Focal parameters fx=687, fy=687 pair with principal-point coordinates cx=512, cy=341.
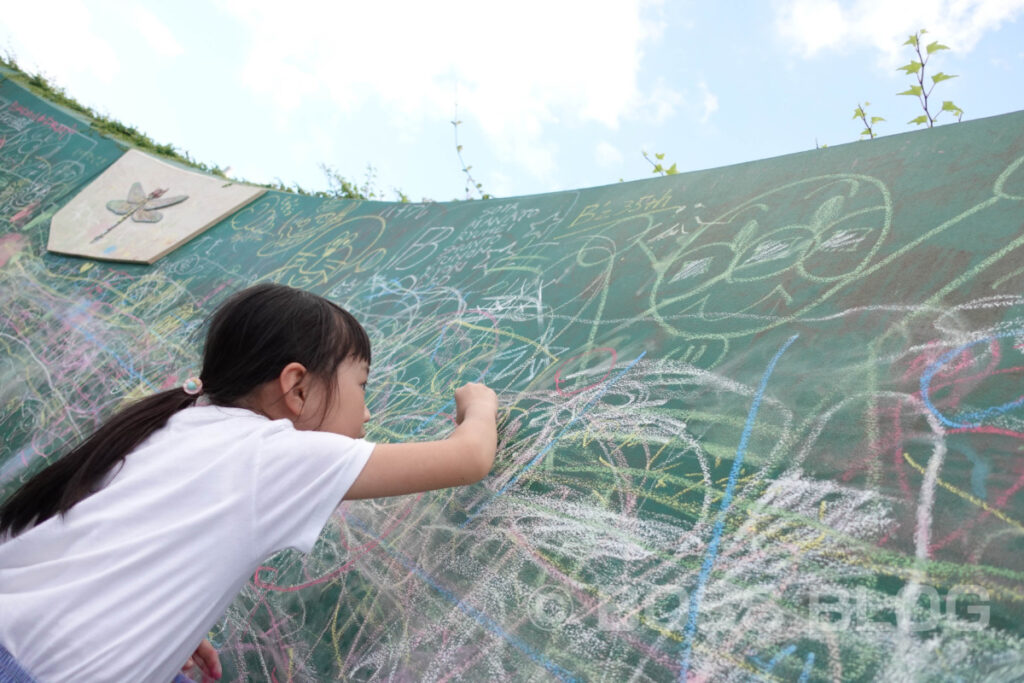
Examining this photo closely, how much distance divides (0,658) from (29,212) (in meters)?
5.88

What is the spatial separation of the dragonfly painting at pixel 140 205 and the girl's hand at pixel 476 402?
4.27 metres

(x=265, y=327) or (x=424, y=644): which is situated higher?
(x=265, y=327)

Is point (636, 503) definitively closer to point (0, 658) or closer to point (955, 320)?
point (955, 320)

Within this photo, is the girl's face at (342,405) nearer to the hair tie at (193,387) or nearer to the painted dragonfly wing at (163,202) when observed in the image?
the hair tie at (193,387)

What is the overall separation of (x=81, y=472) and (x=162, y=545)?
28 cm

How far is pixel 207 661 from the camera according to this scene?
5.91 feet

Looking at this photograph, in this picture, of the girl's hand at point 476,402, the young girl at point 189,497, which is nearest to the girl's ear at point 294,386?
the young girl at point 189,497

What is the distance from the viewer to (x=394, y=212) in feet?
14.0

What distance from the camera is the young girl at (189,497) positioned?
1.21 meters

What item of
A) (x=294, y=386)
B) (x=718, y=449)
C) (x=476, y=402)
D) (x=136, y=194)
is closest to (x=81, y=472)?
(x=294, y=386)

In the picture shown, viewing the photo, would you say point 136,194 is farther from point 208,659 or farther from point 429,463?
point 429,463

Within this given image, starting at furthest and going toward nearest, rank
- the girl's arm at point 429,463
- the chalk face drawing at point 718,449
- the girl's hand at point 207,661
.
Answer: the girl's hand at point 207,661 < the girl's arm at point 429,463 < the chalk face drawing at point 718,449

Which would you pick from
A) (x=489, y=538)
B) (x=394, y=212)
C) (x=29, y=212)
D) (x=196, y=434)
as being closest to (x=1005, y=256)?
(x=489, y=538)

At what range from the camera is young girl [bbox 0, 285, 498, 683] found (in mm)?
1206
